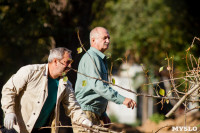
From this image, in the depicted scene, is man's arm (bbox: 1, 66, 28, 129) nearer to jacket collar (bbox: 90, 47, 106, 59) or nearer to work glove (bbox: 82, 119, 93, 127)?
work glove (bbox: 82, 119, 93, 127)

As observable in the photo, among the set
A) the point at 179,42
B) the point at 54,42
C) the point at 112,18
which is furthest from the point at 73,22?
the point at 112,18

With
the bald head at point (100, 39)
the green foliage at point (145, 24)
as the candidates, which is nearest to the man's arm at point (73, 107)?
the bald head at point (100, 39)

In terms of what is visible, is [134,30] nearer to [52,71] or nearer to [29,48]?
[29,48]

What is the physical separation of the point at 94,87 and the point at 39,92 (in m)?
0.65

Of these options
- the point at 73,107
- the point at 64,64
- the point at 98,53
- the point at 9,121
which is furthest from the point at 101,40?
the point at 9,121

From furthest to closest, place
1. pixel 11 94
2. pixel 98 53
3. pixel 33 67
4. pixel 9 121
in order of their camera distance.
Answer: pixel 98 53
pixel 33 67
pixel 11 94
pixel 9 121

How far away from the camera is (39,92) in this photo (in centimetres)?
417

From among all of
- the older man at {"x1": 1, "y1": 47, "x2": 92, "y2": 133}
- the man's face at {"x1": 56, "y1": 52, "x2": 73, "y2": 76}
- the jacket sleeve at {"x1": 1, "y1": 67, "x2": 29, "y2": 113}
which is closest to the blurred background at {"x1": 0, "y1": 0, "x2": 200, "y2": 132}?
the man's face at {"x1": 56, "y1": 52, "x2": 73, "y2": 76}

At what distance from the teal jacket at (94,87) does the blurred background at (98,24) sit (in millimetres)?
191

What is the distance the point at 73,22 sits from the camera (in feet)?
35.2

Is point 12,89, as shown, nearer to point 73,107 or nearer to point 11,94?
point 11,94

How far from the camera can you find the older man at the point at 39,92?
13.3ft

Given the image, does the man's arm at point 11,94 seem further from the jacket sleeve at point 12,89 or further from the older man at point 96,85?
the older man at point 96,85

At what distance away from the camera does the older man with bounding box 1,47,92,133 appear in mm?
4055
